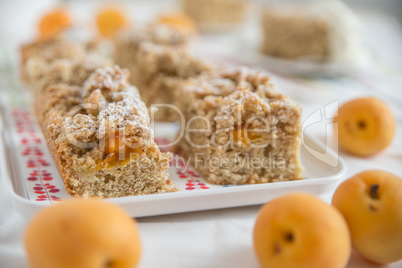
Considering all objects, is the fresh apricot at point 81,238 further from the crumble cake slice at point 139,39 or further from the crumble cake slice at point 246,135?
the crumble cake slice at point 139,39

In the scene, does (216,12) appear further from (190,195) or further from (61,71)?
(190,195)

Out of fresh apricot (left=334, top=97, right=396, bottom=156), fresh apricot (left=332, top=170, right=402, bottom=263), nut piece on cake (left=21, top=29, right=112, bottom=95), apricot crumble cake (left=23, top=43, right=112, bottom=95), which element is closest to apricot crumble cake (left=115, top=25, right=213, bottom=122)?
nut piece on cake (left=21, top=29, right=112, bottom=95)

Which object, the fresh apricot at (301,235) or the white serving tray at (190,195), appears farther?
the white serving tray at (190,195)

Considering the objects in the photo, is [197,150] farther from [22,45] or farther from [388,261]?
[22,45]

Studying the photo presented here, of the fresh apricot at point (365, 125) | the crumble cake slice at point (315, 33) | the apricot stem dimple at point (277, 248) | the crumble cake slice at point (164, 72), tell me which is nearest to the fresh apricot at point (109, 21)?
the crumble cake slice at point (315, 33)

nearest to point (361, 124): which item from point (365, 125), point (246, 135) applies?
point (365, 125)

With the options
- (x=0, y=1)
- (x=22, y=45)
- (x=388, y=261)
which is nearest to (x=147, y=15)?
(x=0, y=1)
